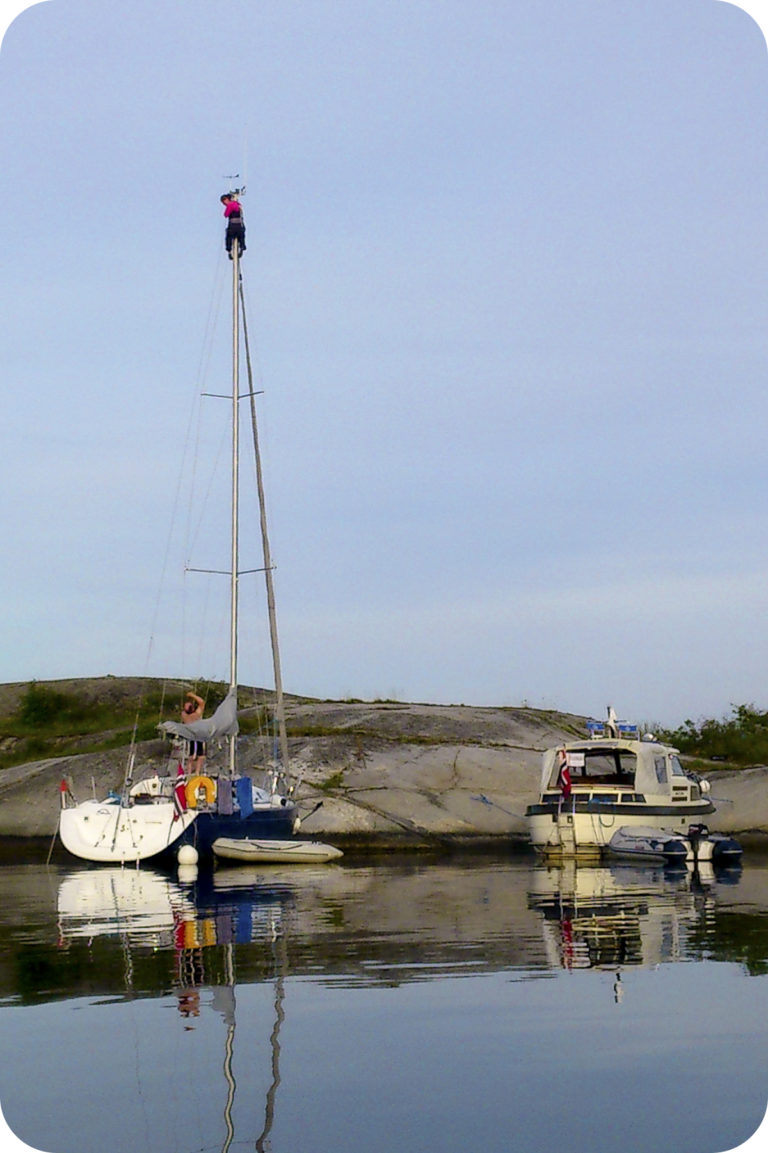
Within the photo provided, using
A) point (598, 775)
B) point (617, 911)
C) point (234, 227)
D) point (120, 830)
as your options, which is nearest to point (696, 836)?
point (598, 775)

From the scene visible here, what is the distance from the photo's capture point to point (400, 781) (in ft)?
139

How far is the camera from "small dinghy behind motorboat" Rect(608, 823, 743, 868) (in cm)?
3350

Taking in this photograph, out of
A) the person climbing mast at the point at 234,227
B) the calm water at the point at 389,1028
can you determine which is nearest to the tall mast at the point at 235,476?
the person climbing mast at the point at 234,227

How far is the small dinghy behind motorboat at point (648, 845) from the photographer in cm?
3381

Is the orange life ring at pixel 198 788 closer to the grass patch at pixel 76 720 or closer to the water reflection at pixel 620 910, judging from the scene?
the water reflection at pixel 620 910

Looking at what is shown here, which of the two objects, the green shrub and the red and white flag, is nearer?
the red and white flag

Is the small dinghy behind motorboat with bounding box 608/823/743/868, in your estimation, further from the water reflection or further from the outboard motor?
the water reflection

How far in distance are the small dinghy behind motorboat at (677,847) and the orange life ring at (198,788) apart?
397 inches

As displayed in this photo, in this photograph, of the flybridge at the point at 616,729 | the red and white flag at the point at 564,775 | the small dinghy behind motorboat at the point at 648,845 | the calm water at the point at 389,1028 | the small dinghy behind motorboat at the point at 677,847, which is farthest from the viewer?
the flybridge at the point at 616,729

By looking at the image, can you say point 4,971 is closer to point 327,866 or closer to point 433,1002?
point 433,1002

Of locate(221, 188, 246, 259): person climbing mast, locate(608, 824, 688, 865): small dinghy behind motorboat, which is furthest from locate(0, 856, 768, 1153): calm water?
locate(221, 188, 246, 259): person climbing mast

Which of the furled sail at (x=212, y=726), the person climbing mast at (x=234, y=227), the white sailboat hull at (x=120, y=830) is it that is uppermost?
the person climbing mast at (x=234, y=227)

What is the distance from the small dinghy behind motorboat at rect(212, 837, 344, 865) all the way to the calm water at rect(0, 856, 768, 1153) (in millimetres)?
11794

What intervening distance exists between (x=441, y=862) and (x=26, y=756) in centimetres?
2341
